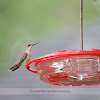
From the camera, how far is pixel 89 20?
500 cm

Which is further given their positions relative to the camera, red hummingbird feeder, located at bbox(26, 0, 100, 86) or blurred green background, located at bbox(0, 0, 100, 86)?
blurred green background, located at bbox(0, 0, 100, 86)

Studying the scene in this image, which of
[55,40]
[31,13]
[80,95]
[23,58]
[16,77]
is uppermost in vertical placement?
[31,13]

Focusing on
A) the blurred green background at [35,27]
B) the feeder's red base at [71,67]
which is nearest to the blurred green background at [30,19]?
the blurred green background at [35,27]

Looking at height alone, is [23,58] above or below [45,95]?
below

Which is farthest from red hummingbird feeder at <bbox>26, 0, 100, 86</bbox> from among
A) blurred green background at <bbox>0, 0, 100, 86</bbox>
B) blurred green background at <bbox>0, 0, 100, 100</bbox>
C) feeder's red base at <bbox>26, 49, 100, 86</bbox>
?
blurred green background at <bbox>0, 0, 100, 86</bbox>

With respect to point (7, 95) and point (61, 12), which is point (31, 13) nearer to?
point (61, 12)

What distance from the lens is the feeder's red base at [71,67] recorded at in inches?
55.3

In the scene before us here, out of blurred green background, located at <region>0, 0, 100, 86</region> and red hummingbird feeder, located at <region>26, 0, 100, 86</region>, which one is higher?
blurred green background, located at <region>0, 0, 100, 86</region>

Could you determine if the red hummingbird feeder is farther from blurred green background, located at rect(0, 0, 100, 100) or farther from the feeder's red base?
blurred green background, located at rect(0, 0, 100, 100)

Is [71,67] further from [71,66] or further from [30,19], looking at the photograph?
[30,19]

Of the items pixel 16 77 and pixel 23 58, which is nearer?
pixel 23 58

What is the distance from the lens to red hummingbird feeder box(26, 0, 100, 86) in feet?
4.61

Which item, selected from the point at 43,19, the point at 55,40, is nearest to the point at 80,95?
the point at 55,40

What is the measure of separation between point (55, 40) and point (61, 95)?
37.1 inches
